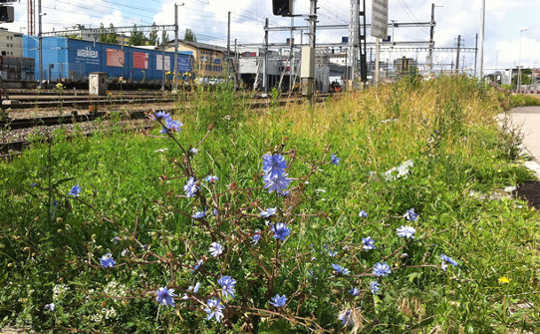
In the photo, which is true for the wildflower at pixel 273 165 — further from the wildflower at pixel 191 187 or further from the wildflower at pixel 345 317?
the wildflower at pixel 345 317

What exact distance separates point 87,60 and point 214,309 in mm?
35428

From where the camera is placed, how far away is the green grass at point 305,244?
180cm

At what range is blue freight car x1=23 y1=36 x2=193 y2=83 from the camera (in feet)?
106

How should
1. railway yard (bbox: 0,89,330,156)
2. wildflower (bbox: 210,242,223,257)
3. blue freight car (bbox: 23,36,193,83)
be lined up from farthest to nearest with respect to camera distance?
1. blue freight car (bbox: 23,36,193,83)
2. railway yard (bbox: 0,89,330,156)
3. wildflower (bbox: 210,242,223,257)

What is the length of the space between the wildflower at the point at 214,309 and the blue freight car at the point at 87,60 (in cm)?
2910

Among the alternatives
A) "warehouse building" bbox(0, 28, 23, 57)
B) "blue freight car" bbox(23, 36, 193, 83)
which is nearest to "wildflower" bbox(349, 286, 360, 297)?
"blue freight car" bbox(23, 36, 193, 83)

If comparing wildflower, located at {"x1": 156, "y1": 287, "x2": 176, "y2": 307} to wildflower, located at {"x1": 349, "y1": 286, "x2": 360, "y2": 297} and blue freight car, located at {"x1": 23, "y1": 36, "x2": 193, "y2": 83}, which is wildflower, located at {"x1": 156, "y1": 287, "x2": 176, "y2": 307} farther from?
blue freight car, located at {"x1": 23, "y1": 36, "x2": 193, "y2": 83}

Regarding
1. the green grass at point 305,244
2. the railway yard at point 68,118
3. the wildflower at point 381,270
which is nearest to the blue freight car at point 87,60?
the railway yard at point 68,118

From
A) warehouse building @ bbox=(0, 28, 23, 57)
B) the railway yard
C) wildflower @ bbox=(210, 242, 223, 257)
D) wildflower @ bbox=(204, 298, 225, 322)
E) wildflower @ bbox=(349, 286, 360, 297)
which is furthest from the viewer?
warehouse building @ bbox=(0, 28, 23, 57)

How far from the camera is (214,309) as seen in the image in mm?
1475

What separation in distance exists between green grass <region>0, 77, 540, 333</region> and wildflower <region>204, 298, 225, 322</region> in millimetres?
148

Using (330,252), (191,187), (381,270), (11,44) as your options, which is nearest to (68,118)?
(330,252)

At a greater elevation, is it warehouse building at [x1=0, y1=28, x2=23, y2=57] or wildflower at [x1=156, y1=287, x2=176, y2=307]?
warehouse building at [x1=0, y1=28, x2=23, y2=57]

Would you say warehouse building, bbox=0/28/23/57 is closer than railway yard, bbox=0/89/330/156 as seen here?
No
